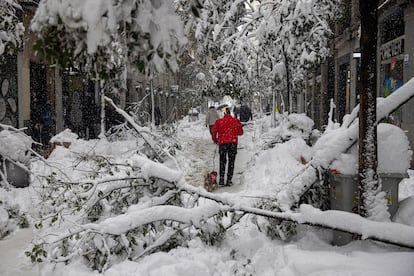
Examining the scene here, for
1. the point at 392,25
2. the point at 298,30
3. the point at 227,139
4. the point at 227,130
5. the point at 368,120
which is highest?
the point at 392,25

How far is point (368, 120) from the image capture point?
4656mm

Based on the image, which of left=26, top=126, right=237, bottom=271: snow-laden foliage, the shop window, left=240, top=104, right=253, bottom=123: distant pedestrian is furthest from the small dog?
left=240, top=104, right=253, bottom=123: distant pedestrian

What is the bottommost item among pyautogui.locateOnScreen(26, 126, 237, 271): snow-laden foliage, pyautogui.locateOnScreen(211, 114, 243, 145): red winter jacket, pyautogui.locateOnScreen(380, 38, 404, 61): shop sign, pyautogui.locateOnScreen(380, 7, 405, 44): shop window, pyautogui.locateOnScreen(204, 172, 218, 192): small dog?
pyautogui.locateOnScreen(204, 172, 218, 192): small dog

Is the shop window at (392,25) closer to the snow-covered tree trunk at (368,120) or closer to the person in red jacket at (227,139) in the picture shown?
the person in red jacket at (227,139)

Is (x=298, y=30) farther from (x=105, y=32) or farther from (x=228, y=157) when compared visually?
(x=105, y=32)

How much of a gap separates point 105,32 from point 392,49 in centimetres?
1196

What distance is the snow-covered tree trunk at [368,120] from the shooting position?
454 centimetres

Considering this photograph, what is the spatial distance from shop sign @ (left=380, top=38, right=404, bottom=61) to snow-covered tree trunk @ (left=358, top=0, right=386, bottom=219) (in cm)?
849

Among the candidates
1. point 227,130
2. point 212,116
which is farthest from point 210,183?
point 212,116

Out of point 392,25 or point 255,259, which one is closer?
point 255,259

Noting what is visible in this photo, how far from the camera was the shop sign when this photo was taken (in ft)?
40.2

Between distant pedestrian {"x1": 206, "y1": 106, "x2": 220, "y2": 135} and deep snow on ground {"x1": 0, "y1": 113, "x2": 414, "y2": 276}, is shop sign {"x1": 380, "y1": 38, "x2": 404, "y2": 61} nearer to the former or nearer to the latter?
distant pedestrian {"x1": 206, "y1": 106, "x2": 220, "y2": 135}

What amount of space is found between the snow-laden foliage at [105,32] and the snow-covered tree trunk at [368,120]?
2339 mm

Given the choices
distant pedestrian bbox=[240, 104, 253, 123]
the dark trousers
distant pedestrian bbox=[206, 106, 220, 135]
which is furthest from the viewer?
distant pedestrian bbox=[240, 104, 253, 123]
